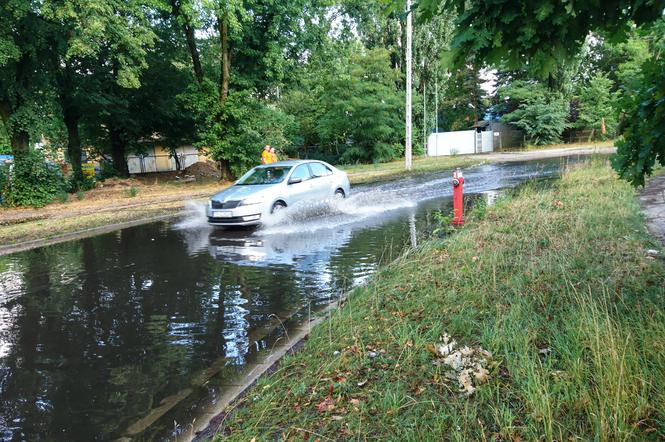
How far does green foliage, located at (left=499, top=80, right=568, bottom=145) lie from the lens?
41125 millimetres

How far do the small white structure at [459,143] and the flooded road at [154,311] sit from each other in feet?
108

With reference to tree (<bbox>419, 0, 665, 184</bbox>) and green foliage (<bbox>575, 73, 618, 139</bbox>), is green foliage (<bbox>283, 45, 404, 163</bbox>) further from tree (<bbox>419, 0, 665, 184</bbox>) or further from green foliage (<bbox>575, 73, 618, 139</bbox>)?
tree (<bbox>419, 0, 665, 184</bbox>)

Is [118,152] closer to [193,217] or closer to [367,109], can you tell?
[193,217]

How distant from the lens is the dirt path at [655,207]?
695cm

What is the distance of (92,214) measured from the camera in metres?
14.7

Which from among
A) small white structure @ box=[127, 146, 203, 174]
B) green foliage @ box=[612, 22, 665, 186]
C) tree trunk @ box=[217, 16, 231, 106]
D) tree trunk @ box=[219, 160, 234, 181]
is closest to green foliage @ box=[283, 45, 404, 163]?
small white structure @ box=[127, 146, 203, 174]

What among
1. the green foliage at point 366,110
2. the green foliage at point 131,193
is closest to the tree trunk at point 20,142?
the green foliage at point 131,193

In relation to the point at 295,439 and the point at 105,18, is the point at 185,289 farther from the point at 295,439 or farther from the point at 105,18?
the point at 105,18

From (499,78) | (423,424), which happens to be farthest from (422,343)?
(499,78)

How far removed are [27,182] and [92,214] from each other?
174 inches

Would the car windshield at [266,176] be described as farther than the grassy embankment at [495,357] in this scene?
Yes

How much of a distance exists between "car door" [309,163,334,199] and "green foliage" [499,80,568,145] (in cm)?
3389

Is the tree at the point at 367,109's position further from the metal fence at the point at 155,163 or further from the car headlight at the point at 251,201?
the car headlight at the point at 251,201

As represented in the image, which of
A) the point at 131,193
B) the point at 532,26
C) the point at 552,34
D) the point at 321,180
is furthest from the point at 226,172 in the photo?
the point at 532,26
